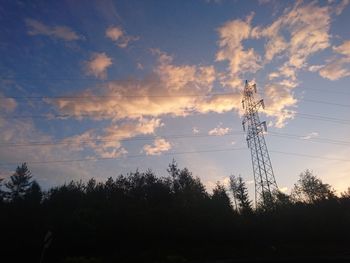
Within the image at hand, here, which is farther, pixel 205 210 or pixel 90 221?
pixel 205 210

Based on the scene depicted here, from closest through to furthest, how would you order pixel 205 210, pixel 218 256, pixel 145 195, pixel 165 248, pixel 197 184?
pixel 218 256 < pixel 165 248 < pixel 205 210 < pixel 145 195 < pixel 197 184

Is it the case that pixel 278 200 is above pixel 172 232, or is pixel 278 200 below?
above

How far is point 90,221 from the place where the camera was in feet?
140

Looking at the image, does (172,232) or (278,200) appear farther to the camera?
(278,200)

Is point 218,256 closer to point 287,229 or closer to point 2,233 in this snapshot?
point 287,229

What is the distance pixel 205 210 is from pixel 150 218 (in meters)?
9.38

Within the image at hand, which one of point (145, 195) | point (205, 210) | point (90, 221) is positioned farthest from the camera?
point (145, 195)

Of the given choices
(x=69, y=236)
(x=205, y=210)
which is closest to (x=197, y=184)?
(x=205, y=210)

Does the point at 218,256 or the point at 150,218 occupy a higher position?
the point at 150,218

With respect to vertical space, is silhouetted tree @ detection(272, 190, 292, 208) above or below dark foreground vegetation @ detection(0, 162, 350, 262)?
above

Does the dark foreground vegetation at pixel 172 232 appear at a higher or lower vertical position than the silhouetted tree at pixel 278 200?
lower

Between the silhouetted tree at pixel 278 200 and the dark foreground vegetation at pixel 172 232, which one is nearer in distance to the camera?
the dark foreground vegetation at pixel 172 232

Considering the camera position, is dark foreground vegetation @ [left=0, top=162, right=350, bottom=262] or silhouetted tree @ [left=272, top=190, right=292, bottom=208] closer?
dark foreground vegetation @ [left=0, top=162, right=350, bottom=262]

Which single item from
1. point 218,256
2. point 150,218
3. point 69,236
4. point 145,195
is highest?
point 145,195
